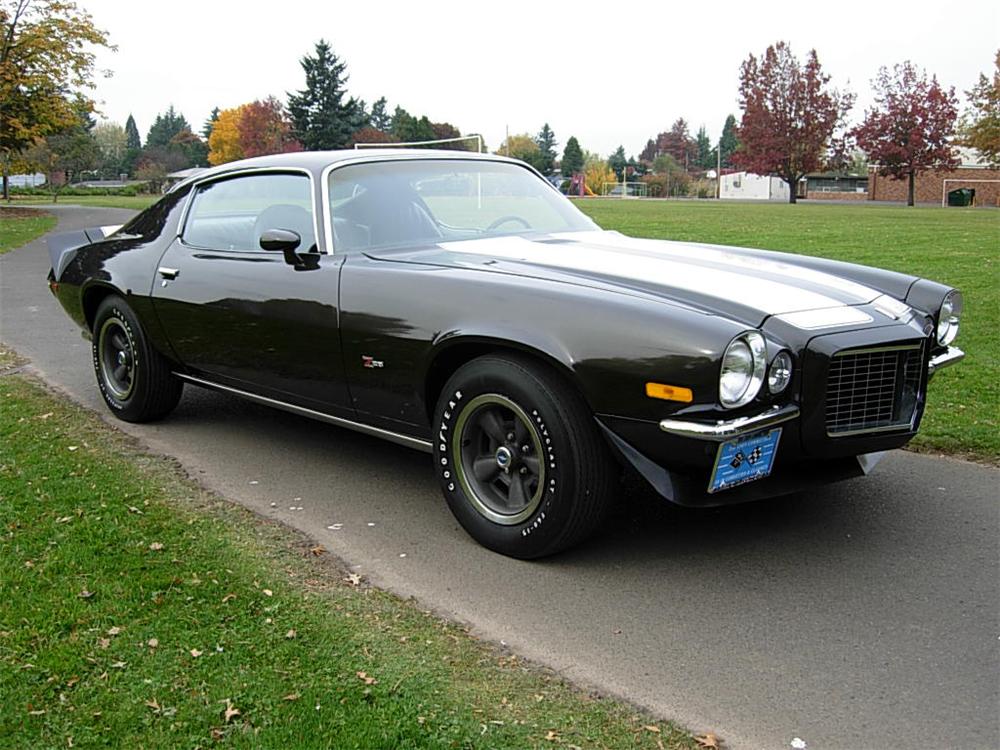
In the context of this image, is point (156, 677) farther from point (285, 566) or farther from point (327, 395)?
point (327, 395)

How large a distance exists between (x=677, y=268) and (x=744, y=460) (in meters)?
1.05

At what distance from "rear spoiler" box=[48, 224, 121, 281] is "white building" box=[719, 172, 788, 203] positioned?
3195 inches

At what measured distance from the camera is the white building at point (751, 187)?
281ft

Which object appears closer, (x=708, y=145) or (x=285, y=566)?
(x=285, y=566)

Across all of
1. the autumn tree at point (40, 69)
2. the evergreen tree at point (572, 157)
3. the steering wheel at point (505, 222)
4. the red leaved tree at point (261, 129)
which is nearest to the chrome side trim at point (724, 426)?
the steering wheel at point (505, 222)

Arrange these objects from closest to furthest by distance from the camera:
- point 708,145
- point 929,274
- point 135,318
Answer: point 135,318
point 929,274
point 708,145

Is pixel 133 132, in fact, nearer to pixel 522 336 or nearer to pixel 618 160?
pixel 618 160

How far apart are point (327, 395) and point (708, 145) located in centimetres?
14667

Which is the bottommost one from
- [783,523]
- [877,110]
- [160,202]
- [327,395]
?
[783,523]

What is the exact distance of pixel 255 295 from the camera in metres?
4.66

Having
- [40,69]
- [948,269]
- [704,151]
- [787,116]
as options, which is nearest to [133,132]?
[704,151]

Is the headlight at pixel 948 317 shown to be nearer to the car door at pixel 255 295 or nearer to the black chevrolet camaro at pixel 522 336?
the black chevrolet camaro at pixel 522 336

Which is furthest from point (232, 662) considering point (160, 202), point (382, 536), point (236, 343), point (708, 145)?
point (708, 145)

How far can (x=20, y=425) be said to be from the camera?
18.3ft
